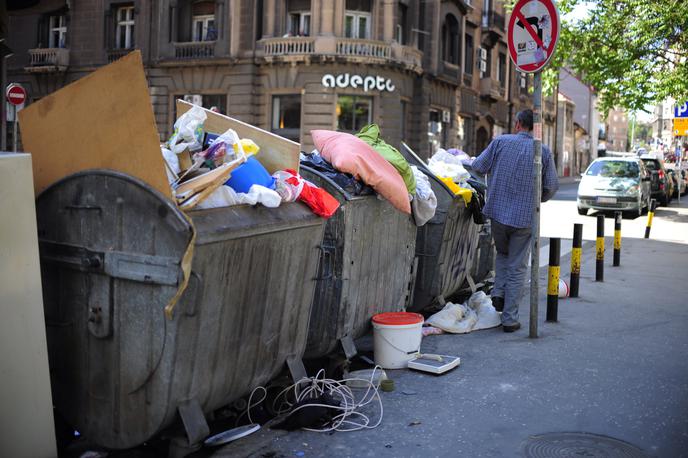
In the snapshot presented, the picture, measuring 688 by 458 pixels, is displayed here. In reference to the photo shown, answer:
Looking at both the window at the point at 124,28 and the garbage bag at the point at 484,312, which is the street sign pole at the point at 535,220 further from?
the window at the point at 124,28

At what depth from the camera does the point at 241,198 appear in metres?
3.86

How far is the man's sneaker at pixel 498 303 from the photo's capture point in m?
7.12

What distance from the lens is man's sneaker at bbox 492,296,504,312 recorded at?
23.4 feet

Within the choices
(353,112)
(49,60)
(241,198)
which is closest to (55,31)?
(49,60)

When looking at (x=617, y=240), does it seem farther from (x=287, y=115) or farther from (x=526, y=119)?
(x=287, y=115)

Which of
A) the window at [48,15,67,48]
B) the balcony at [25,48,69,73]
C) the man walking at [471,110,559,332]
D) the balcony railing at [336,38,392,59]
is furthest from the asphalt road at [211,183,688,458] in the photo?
the window at [48,15,67,48]

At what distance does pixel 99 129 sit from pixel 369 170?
230 centimetres

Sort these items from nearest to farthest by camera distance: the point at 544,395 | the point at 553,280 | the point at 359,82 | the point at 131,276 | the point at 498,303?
1. the point at 131,276
2. the point at 544,395
3. the point at 553,280
4. the point at 498,303
5. the point at 359,82

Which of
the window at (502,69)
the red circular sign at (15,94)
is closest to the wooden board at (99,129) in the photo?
the red circular sign at (15,94)

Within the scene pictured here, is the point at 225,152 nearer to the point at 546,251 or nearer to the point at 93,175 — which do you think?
the point at 93,175

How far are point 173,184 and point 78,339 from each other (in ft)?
3.01

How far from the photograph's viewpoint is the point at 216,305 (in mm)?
3625

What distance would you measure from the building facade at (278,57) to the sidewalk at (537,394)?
21784mm

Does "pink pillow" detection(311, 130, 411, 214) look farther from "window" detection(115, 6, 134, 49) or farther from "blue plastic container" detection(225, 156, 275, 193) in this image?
"window" detection(115, 6, 134, 49)
